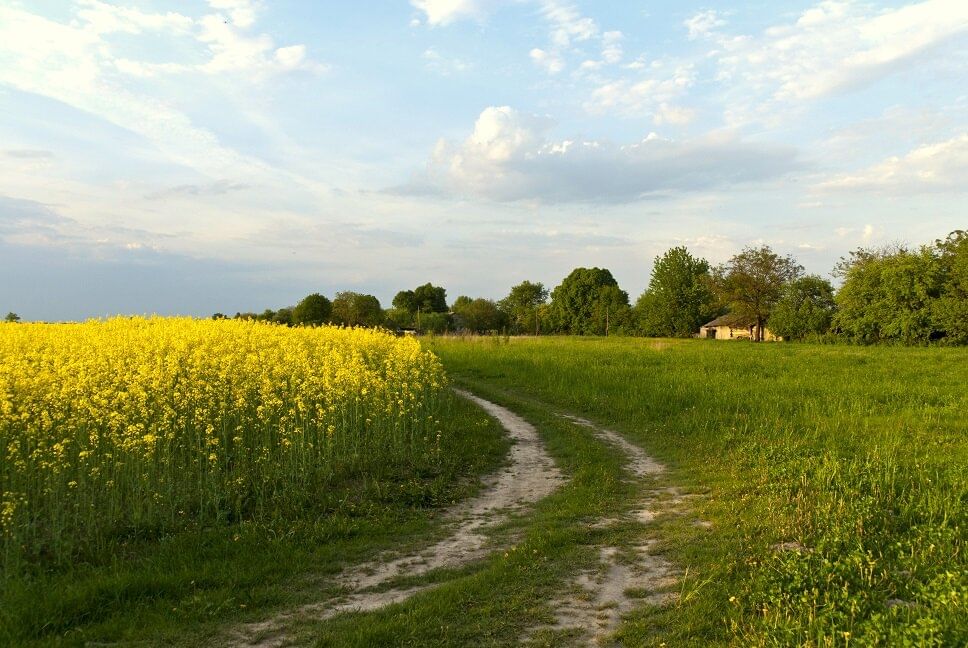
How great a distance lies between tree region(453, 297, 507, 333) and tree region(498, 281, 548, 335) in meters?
2.88

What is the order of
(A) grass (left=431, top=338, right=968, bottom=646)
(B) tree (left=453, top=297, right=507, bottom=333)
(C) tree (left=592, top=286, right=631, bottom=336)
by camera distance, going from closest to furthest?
(A) grass (left=431, top=338, right=968, bottom=646) → (C) tree (left=592, top=286, right=631, bottom=336) → (B) tree (left=453, top=297, right=507, bottom=333)

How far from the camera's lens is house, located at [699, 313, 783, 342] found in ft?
241

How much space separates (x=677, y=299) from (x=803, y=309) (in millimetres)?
19746

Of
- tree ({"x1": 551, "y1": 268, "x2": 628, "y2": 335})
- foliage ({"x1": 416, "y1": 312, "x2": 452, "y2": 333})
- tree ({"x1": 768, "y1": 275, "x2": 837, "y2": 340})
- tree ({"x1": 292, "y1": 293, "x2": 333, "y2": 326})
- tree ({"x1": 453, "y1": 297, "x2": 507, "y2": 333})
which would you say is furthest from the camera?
tree ({"x1": 453, "y1": 297, "x2": 507, "y2": 333})

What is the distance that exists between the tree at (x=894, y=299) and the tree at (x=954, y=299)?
1.29 ft

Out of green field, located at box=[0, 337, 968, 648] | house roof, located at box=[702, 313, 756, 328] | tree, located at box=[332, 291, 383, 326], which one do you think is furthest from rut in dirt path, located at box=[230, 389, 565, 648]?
house roof, located at box=[702, 313, 756, 328]

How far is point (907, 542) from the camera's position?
680cm

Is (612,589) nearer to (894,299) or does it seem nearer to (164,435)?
(164,435)

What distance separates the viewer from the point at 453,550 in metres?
7.43

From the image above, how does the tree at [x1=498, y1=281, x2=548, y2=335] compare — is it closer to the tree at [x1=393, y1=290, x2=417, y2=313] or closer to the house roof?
the tree at [x1=393, y1=290, x2=417, y2=313]

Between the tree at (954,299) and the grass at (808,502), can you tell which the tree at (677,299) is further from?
the grass at (808,502)

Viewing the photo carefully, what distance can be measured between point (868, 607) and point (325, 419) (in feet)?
30.9

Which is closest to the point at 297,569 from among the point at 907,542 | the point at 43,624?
the point at 43,624

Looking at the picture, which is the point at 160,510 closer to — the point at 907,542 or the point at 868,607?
the point at 868,607
